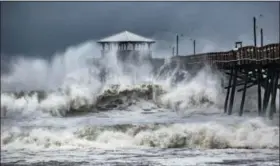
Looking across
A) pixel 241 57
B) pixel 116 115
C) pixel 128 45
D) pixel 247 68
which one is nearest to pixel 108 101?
pixel 116 115

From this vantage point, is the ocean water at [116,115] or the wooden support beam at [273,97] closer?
the ocean water at [116,115]

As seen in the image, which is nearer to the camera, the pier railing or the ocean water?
the ocean water

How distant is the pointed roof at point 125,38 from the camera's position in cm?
1006

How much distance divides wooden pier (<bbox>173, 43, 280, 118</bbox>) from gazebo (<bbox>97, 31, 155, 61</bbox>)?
1.56 ft

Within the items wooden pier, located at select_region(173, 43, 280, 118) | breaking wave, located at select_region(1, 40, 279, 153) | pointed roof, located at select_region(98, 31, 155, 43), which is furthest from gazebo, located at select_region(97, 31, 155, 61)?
wooden pier, located at select_region(173, 43, 280, 118)

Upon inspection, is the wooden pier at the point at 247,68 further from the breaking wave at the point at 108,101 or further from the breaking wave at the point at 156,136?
the breaking wave at the point at 156,136

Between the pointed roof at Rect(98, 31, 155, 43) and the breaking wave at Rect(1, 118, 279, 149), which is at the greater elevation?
the pointed roof at Rect(98, 31, 155, 43)

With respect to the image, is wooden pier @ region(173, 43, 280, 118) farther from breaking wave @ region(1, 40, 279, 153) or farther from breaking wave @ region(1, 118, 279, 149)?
breaking wave @ region(1, 118, 279, 149)

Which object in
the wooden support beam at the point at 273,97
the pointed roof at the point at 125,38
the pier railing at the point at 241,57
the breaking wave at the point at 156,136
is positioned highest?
the pointed roof at the point at 125,38

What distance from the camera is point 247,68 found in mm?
11719

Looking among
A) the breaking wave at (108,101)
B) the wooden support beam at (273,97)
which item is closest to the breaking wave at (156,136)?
the breaking wave at (108,101)

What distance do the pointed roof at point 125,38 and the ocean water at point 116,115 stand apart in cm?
24

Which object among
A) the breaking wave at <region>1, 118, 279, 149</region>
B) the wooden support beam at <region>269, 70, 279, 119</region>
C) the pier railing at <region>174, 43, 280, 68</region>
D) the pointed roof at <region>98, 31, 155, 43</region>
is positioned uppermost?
the pointed roof at <region>98, 31, 155, 43</region>

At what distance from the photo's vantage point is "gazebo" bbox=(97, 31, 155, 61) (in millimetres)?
10070
